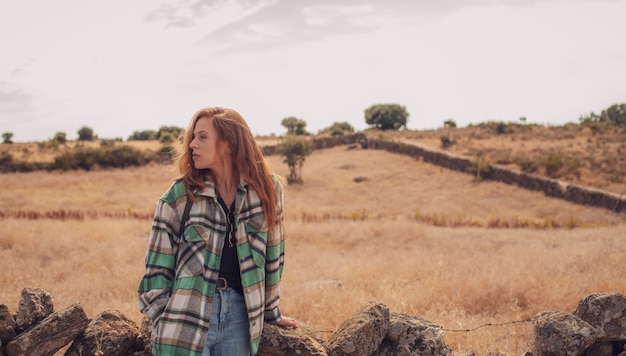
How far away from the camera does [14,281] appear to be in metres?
8.90

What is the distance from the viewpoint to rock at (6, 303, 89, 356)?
154 inches

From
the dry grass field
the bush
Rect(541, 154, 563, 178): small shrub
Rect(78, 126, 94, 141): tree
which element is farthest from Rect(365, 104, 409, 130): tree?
the dry grass field

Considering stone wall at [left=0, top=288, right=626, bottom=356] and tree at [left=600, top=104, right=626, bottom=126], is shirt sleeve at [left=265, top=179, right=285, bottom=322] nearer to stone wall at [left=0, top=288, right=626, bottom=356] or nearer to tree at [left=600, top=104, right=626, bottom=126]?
stone wall at [left=0, top=288, right=626, bottom=356]

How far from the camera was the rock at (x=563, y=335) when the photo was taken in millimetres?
3992

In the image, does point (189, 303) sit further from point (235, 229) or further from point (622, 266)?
point (622, 266)

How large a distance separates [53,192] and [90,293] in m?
23.6

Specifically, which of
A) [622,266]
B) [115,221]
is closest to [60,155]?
[115,221]

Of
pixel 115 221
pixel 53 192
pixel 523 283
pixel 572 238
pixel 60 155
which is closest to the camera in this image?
pixel 523 283

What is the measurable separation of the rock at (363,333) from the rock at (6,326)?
249cm

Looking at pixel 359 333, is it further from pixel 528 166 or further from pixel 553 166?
pixel 528 166

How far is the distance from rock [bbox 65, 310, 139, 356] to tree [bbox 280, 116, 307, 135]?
68715 millimetres

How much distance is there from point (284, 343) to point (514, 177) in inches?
1150

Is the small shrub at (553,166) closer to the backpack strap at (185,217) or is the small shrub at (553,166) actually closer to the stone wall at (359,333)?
the stone wall at (359,333)

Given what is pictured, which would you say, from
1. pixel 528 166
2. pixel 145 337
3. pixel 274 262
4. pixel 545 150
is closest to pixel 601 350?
pixel 274 262
